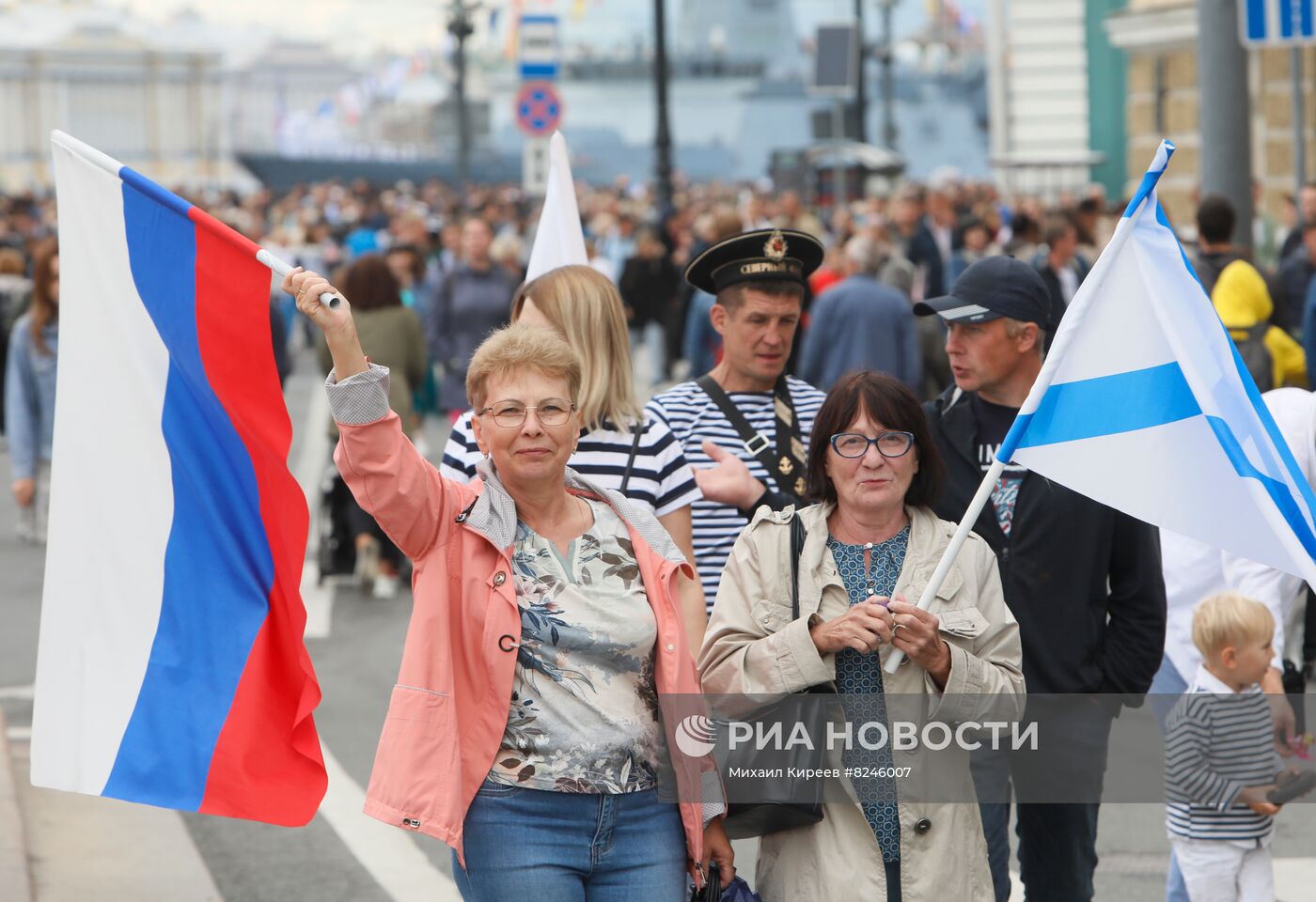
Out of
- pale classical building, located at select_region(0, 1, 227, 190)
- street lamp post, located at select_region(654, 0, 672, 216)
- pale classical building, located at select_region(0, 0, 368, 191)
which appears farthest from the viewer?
pale classical building, located at select_region(0, 1, 227, 190)

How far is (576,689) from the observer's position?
3570 mm

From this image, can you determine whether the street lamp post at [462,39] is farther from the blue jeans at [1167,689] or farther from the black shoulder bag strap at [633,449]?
the black shoulder bag strap at [633,449]

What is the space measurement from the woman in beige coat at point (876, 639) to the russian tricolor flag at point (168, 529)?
0.91m

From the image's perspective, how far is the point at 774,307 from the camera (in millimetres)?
5301

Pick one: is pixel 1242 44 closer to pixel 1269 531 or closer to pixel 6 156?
pixel 1269 531

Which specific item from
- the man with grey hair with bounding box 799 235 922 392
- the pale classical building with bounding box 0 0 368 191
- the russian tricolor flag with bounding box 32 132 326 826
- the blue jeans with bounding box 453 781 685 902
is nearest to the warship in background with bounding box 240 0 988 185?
the pale classical building with bounding box 0 0 368 191

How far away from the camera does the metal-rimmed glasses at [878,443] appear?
390cm

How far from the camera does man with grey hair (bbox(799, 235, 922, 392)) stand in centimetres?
1105

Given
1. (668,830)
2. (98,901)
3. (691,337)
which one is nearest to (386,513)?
(668,830)

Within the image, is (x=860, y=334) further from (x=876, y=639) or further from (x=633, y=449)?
(x=876, y=639)

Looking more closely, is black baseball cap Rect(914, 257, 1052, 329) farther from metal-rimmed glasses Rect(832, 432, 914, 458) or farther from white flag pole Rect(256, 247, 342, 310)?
white flag pole Rect(256, 247, 342, 310)

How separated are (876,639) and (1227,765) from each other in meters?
1.65

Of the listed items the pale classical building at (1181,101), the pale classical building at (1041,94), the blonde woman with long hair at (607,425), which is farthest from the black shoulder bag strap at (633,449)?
the pale classical building at (1041,94)

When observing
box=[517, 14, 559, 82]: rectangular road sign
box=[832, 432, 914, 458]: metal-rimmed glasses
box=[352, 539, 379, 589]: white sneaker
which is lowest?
box=[352, 539, 379, 589]: white sneaker
